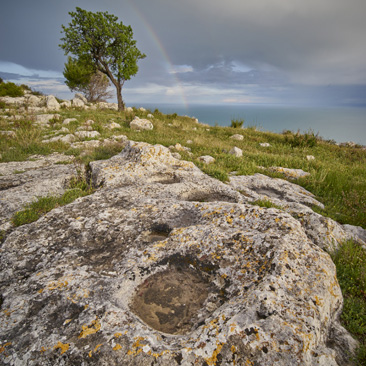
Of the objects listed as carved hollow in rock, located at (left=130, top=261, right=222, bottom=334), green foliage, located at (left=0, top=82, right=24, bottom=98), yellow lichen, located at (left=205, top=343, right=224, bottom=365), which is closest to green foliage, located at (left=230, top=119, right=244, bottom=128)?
carved hollow in rock, located at (left=130, top=261, right=222, bottom=334)

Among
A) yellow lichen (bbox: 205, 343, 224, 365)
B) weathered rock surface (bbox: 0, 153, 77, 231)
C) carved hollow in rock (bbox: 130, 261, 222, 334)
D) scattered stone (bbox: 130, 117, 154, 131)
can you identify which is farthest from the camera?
scattered stone (bbox: 130, 117, 154, 131)

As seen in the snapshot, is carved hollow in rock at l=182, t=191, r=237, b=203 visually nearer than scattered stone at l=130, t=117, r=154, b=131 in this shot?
Yes

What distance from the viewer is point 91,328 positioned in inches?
79.6

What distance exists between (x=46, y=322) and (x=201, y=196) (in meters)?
3.53

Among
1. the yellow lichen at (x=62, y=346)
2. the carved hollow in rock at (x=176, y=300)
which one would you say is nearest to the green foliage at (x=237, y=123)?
the carved hollow in rock at (x=176, y=300)

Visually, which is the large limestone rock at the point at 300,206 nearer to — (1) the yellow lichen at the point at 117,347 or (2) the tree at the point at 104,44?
(1) the yellow lichen at the point at 117,347

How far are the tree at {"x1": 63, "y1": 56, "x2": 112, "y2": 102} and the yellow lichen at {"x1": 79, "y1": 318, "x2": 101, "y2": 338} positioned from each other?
4814cm

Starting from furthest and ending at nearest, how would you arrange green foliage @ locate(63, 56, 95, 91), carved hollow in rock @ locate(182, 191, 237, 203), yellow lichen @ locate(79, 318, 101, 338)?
green foliage @ locate(63, 56, 95, 91), carved hollow in rock @ locate(182, 191, 237, 203), yellow lichen @ locate(79, 318, 101, 338)

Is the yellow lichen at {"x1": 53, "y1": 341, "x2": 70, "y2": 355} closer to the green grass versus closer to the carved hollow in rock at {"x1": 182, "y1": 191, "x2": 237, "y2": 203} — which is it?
the green grass

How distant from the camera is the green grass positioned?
243 centimetres

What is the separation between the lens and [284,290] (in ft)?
7.47

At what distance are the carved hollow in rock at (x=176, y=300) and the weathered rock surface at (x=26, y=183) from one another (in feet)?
10.3

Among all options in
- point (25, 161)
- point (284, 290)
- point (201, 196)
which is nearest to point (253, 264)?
point (284, 290)

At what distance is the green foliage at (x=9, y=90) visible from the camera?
2731 cm
